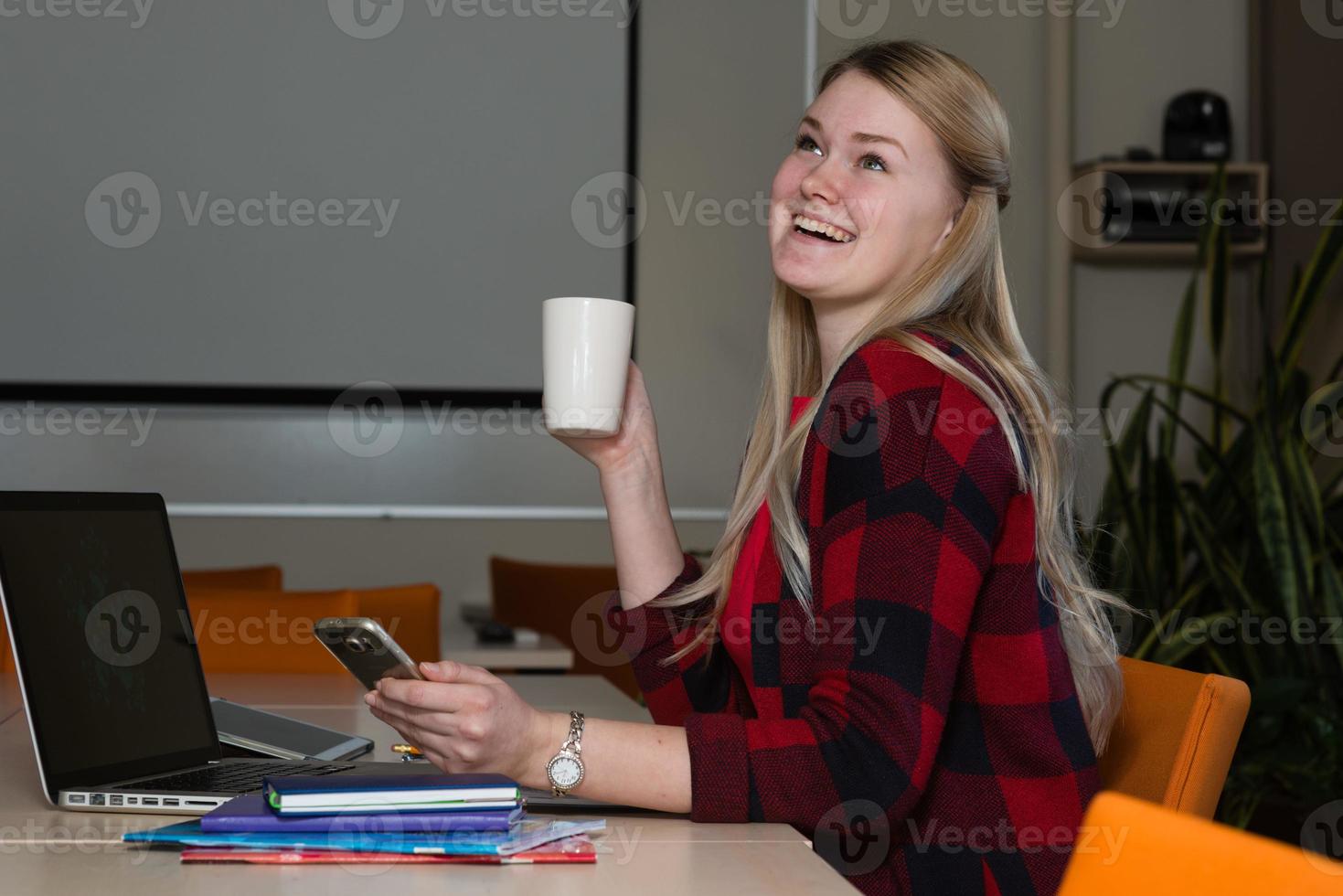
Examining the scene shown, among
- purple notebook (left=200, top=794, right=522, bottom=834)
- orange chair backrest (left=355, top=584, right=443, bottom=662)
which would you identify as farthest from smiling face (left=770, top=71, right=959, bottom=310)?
orange chair backrest (left=355, top=584, right=443, bottom=662)

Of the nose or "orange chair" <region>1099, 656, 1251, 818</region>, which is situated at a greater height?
the nose

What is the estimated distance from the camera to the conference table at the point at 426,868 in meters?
0.91

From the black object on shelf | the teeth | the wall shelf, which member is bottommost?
the teeth

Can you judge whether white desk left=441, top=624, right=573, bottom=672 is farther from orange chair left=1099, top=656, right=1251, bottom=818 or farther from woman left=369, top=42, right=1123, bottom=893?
orange chair left=1099, top=656, right=1251, bottom=818

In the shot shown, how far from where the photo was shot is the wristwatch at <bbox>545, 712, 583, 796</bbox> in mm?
1107

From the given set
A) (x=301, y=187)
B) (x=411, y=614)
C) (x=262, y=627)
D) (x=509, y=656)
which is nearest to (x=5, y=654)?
(x=262, y=627)

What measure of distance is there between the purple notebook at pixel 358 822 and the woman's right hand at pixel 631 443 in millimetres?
559

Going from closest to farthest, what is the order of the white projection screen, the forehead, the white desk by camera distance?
the forehead < the white desk < the white projection screen

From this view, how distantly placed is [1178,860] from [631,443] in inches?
36.4

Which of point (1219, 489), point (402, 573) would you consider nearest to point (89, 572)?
point (1219, 489)

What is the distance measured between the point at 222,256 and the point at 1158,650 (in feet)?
10.3

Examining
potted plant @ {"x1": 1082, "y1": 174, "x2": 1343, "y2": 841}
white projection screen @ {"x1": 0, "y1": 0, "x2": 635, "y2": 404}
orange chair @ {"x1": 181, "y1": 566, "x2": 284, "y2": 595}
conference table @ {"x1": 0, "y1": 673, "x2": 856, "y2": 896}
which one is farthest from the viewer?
white projection screen @ {"x1": 0, "y1": 0, "x2": 635, "y2": 404}

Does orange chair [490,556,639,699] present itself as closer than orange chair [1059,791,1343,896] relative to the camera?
No

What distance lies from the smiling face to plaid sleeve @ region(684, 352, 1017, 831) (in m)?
0.29
